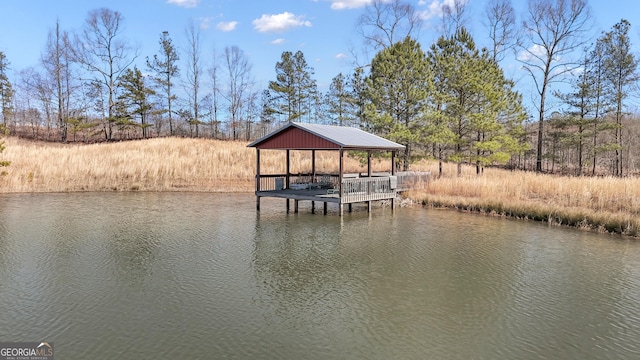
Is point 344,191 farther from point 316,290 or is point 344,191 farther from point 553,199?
point 553,199

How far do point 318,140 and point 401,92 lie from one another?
10.4 meters

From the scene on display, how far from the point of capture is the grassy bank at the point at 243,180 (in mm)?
16297

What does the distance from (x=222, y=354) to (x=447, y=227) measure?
455 inches

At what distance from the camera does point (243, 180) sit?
29.3m

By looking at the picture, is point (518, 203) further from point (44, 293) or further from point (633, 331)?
point (44, 293)

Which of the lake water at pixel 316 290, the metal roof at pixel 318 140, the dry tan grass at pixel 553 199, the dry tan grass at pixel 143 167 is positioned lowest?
the lake water at pixel 316 290

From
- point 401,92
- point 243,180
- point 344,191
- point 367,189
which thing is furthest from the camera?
point 243,180

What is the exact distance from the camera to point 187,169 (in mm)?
30125

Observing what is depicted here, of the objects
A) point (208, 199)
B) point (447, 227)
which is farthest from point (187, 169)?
point (447, 227)

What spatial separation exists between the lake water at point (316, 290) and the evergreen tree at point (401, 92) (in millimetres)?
10910

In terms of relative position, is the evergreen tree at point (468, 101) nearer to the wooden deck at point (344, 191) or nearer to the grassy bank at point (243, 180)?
the grassy bank at point (243, 180)

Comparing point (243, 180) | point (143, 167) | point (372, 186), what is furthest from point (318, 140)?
point (143, 167)

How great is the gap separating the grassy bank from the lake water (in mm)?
2301

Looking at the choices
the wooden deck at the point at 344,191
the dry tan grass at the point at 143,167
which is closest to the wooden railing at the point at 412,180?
the wooden deck at the point at 344,191
